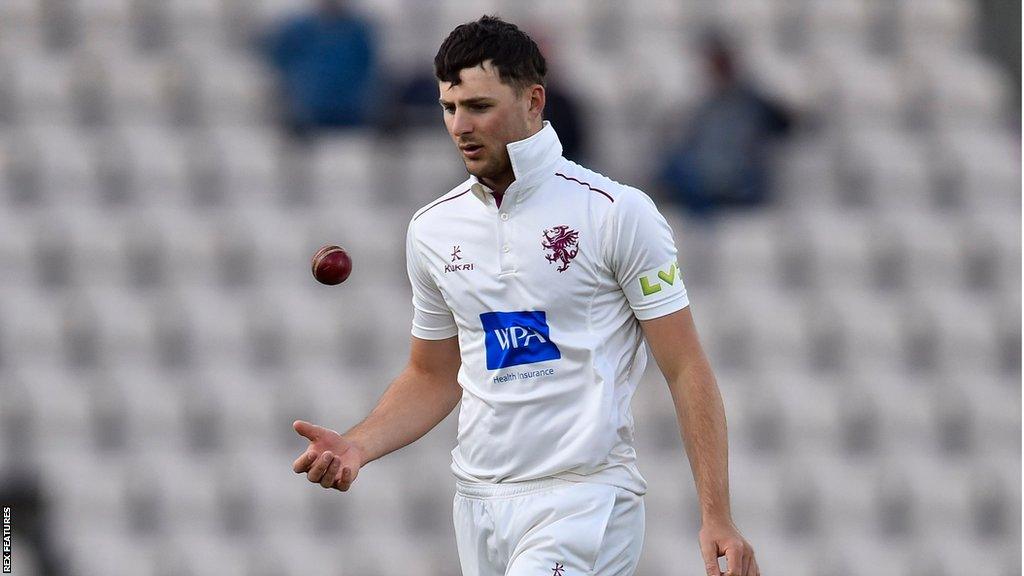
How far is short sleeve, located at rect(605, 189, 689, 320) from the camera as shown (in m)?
3.13

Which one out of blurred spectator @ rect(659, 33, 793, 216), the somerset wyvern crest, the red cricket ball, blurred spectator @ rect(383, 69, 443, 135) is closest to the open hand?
the red cricket ball

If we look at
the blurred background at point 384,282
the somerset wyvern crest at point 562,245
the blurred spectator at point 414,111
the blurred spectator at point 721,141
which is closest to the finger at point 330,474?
the somerset wyvern crest at point 562,245

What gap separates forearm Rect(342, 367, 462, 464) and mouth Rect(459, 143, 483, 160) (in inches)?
23.2

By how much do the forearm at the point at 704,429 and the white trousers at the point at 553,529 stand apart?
0.21m

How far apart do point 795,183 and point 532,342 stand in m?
5.25

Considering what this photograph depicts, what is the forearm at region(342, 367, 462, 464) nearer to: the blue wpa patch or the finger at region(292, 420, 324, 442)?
the finger at region(292, 420, 324, 442)

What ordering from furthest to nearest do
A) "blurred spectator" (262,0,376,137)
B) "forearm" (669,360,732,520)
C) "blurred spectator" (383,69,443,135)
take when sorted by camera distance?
"blurred spectator" (383,69,443,135)
"blurred spectator" (262,0,376,137)
"forearm" (669,360,732,520)

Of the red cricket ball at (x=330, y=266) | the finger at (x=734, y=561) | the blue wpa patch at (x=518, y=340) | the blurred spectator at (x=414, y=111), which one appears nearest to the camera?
the finger at (x=734, y=561)

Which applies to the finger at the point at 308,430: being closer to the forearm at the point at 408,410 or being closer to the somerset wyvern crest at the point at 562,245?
the forearm at the point at 408,410

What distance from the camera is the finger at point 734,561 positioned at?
2955 millimetres

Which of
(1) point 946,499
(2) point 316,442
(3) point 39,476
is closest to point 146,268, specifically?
(3) point 39,476

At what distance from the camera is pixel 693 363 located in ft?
10.3

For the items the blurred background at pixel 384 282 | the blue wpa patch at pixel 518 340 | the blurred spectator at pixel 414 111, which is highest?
the blue wpa patch at pixel 518 340

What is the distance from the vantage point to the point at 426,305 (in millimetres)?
3449
